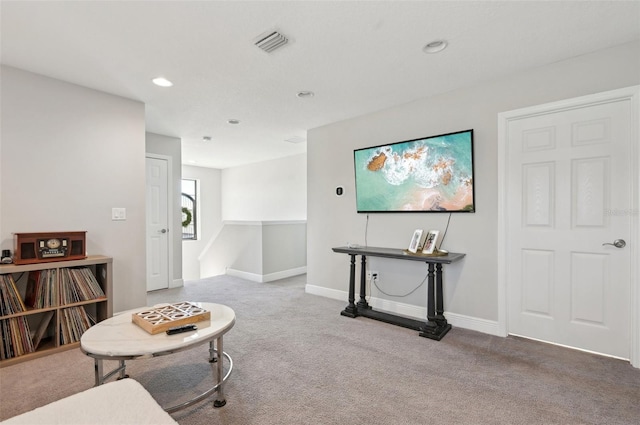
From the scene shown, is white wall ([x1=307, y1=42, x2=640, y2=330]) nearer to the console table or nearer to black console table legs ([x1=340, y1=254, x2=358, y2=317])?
the console table

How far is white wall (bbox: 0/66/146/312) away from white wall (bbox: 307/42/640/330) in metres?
2.26

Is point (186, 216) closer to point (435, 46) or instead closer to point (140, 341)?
point (140, 341)

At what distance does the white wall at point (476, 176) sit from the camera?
8.46 ft

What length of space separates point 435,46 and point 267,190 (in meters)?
5.29

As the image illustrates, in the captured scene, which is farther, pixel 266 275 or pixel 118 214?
pixel 266 275

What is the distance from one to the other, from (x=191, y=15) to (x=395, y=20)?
4.38 feet

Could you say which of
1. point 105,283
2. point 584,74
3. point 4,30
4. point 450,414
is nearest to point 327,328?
point 450,414

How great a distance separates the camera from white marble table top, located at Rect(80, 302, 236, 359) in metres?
1.54

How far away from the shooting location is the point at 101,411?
98 cm

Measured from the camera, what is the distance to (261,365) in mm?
2371

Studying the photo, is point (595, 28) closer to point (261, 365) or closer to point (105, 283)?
point (261, 365)

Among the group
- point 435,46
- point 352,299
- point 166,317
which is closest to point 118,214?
point 166,317

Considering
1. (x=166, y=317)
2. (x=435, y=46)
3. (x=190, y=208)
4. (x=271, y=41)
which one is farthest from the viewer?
(x=190, y=208)

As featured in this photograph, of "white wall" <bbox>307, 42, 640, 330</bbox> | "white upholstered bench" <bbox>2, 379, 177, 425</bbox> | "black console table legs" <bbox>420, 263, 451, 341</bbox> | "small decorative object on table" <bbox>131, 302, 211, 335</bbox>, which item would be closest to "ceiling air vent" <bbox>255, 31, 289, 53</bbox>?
"white wall" <bbox>307, 42, 640, 330</bbox>
